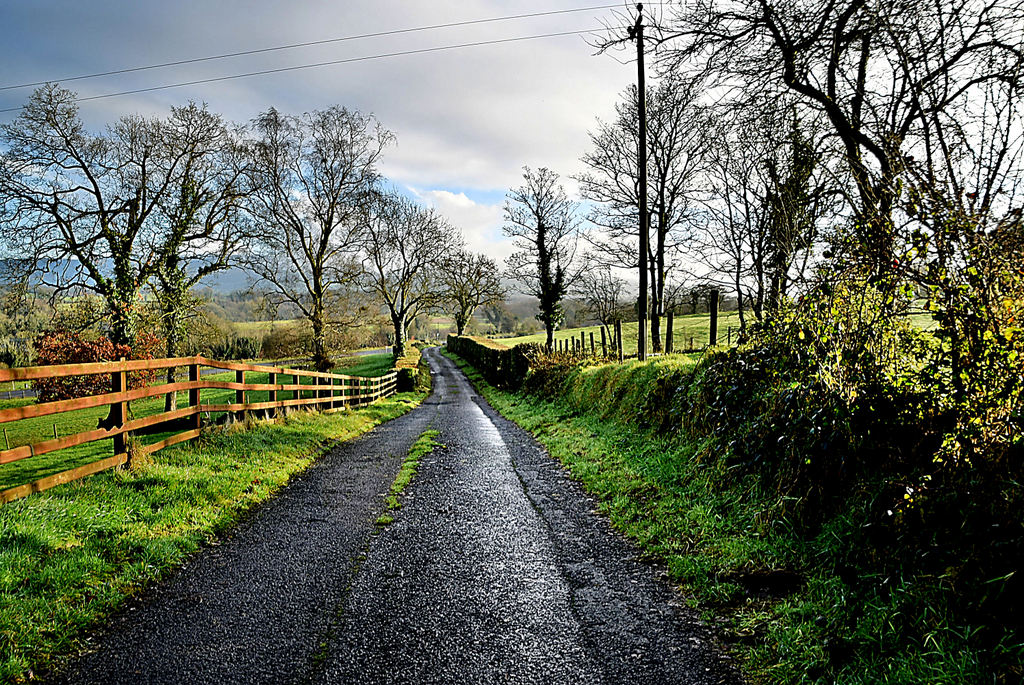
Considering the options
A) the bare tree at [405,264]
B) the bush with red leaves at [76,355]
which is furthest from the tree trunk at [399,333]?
the bush with red leaves at [76,355]

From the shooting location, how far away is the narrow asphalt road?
2955 mm

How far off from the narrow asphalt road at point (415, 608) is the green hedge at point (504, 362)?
16.5 meters

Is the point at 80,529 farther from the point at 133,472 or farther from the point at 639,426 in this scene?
the point at 639,426

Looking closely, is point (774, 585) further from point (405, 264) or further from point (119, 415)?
point (405, 264)

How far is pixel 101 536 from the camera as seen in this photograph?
4.47 metres

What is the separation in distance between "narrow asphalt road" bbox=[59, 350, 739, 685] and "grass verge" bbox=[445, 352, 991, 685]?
26 centimetres

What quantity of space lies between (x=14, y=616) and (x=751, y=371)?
6.65m

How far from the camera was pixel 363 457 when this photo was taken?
9328mm

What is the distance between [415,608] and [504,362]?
78.1 ft

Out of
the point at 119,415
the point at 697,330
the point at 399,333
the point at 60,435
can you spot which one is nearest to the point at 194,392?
the point at 119,415

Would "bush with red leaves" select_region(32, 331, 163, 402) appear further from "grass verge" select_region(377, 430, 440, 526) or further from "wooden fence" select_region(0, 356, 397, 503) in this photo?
"grass verge" select_region(377, 430, 440, 526)

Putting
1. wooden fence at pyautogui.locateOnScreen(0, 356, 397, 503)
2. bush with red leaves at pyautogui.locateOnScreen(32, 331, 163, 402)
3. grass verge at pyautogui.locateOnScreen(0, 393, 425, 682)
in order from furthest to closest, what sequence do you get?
bush with red leaves at pyautogui.locateOnScreen(32, 331, 163, 402) < wooden fence at pyautogui.locateOnScreen(0, 356, 397, 503) < grass verge at pyautogui.locateOnScreen(0, 393, 425, 682)

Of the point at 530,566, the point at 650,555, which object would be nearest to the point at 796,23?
the point at 650,555

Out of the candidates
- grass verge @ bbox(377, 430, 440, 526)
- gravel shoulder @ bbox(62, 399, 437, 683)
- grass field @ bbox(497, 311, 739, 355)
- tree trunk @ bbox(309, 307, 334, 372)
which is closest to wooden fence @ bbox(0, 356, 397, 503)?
gravel shoulder @ bbox(62, 399, 437, 683)
